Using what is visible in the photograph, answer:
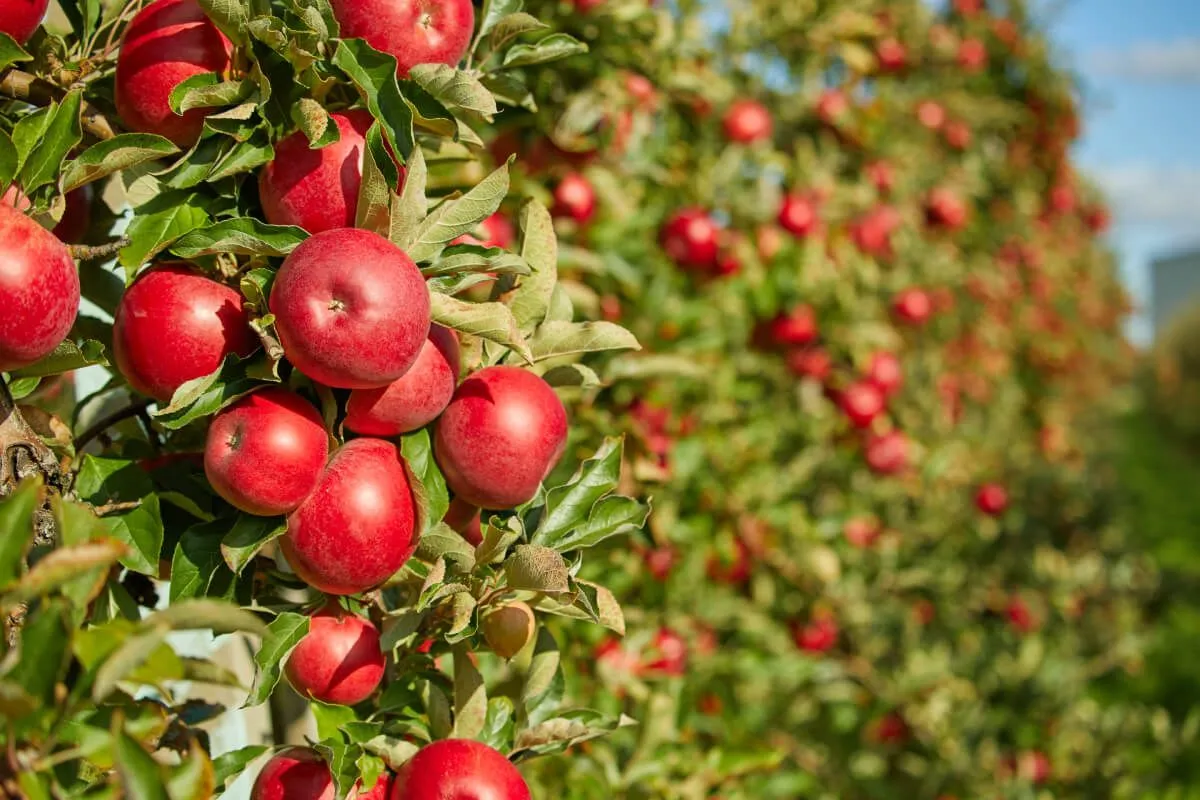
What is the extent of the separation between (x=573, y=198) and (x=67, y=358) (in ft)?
3.67

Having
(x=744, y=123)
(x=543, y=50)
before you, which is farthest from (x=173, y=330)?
(x=744, y=123)

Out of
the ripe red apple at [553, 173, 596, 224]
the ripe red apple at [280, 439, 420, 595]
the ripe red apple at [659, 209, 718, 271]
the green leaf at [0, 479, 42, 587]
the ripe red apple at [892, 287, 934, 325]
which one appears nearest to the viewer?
the green leaf at [0, 479, 42, 587]

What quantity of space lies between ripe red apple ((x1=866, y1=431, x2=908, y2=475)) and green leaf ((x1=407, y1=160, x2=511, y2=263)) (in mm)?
2260

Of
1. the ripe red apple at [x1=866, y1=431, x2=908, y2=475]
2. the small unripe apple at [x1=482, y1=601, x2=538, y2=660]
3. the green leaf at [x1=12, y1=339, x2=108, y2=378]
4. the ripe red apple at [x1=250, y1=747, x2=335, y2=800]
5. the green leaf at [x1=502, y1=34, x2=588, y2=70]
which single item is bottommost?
the ripe red apple at [x1=866, y1=431, x2=908, y2=475]

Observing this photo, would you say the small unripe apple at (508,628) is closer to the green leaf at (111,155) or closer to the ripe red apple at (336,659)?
the ripe red apple at (336,659)

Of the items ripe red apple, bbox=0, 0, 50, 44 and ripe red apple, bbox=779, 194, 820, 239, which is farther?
ripe red apple, bbox=779, 194, 820, 239

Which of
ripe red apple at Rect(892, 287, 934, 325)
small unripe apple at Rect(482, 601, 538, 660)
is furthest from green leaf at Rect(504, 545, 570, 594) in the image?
ripe red apple at Rect(892, 287, 934, 325)

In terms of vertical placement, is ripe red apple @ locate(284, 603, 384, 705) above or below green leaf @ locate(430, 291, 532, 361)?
below

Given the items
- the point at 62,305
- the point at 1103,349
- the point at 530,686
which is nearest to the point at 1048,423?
the point at 1103,349

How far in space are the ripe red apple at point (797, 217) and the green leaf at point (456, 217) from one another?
183 centimetres

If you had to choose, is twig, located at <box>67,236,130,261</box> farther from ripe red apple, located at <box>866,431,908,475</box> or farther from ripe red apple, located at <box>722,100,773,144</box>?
ripe red apple, located at <box>866,431,908,475</box>

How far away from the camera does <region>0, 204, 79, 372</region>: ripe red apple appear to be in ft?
2.12

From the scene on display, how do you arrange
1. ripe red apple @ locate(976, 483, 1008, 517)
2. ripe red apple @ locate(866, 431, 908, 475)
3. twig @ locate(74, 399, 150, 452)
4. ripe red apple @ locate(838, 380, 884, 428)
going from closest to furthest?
1. twig @ locate(74, 399, 150, 452)
2. ripe red apple @ locate(838, 380, 884, 428)
3. ripe red apple @ locate(866, 431, 908, 475)
4. ripe red apple @ locate(976, 483, 1008, 517)

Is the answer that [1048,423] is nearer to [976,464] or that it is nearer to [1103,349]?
[976,464]
